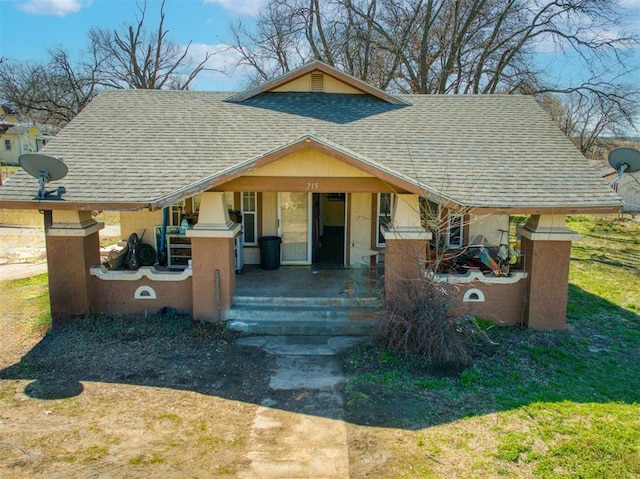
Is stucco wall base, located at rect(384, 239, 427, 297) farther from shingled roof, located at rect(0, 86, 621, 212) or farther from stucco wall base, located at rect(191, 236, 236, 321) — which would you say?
stucco wall base, located at rect(191, 236, 236, 321)

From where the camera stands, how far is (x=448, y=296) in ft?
26.6

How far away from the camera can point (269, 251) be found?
12.1 m

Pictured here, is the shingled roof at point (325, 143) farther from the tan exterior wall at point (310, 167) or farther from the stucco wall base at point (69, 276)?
the stucco wall base at point (69, 276)

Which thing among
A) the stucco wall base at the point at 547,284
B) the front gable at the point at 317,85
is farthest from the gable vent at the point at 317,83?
the stucco wall base at the point at 547,284

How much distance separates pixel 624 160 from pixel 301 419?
8.42 metres

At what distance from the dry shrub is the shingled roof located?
186cm

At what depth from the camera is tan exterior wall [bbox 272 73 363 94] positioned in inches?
535

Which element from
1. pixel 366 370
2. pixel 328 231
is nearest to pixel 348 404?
pixel 366 370

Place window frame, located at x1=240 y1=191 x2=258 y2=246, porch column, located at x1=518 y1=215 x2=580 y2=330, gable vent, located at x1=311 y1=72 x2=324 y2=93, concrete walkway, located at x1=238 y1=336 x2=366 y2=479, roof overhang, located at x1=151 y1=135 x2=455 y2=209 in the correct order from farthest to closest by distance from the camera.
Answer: gable vent, located at x1=311 y1=72 x2=324 y2=93, window frame, located at x1=240 y1=191 x2=258 y2=246, porch column, located at x1=518 y1=215 x2=580 y2=330, roof overhang, located at x1=151 y1=135 x2=455 y2=209, concrete walkway, located at x1=238 y1=336 x2=366 y2=479

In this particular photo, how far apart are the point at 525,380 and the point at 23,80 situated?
30.1 m

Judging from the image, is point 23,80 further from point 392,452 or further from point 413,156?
point 392,452

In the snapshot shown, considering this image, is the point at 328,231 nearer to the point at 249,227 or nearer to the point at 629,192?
the point at 249,227

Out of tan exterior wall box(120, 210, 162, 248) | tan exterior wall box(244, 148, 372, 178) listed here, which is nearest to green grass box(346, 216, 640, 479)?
tan exterior wall box(244, 148, 372, 178)

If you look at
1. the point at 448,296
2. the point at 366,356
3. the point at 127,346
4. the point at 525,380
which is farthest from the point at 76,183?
the point at 525,380
